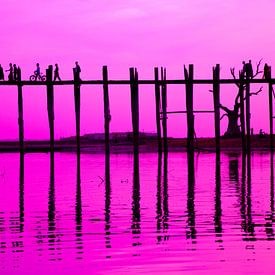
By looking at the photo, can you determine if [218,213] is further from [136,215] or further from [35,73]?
[35,73]

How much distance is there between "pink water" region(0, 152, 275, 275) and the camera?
699 cm

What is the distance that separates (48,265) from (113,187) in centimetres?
888

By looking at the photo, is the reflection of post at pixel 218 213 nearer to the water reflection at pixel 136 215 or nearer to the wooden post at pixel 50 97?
the water reflection at pixel 136 215

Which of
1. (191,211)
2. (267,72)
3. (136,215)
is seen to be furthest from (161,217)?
(267,72)

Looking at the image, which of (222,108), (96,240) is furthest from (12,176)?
(222,108)

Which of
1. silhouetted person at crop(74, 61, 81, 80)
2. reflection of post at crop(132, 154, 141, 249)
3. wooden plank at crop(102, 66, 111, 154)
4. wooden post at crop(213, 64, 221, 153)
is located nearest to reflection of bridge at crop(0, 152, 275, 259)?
reflection of post at crop(132, 154, 141, 249)

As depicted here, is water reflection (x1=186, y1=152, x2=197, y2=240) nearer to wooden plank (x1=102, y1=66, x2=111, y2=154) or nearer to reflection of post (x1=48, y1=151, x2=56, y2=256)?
reflection of post (x1=48, y1=151, x2=56, y2=256)

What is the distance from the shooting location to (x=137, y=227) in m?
9.34

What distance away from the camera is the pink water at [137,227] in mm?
6992

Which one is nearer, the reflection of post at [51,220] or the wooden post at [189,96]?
the reflection of post at [51,220]

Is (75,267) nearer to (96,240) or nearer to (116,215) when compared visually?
(96,240)

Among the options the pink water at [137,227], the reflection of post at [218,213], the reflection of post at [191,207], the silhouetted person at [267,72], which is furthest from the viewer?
the silhouetted person at [267,72]

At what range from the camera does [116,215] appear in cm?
1069

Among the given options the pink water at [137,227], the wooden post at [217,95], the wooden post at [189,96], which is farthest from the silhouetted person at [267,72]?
the pink water at [137,227]
